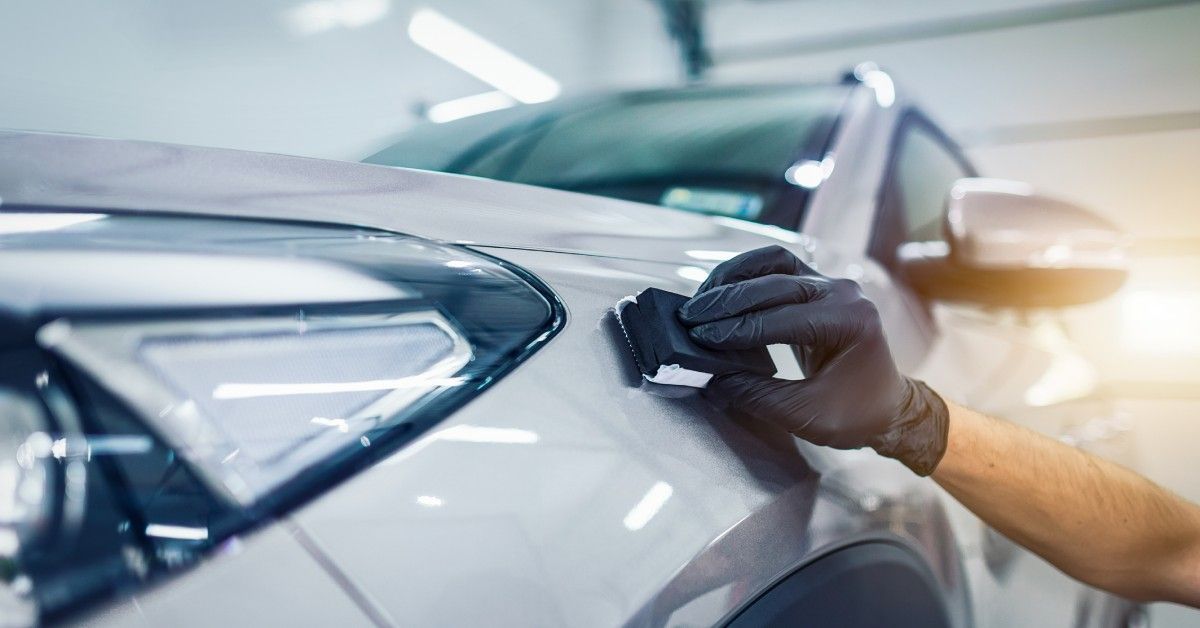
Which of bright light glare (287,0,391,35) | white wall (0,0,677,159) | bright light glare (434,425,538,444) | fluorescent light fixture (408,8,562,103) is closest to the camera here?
bright light glare (434,425,538,444)

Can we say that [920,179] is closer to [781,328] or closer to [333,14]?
[781,328]

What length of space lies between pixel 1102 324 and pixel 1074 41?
159cm

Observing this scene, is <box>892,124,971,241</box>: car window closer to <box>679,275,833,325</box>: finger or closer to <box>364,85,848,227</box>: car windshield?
<box>364,85,848,227</box>: car windshield

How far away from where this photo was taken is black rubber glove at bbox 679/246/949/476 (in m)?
0.64

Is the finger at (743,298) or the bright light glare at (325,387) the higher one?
the bright light glare at (325,387)

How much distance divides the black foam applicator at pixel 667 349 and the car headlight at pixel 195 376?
11 cm

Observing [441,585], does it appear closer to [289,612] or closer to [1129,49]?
[289,612]

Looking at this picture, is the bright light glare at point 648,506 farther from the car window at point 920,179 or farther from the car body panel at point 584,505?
the car window at point 920,179

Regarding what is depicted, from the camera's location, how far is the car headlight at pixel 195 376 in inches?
14.0

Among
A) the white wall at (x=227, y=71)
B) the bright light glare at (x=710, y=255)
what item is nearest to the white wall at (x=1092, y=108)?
the white wall at (x=227, y=71)

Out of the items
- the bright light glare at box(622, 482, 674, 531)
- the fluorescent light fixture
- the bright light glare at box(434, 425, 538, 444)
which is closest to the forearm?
the bright light glare at box(622, 482, 674, 531)

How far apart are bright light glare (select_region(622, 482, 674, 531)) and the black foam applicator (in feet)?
0.26

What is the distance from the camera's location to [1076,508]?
3.31 feet

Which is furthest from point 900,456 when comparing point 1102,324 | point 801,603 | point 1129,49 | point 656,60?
point 656,60
